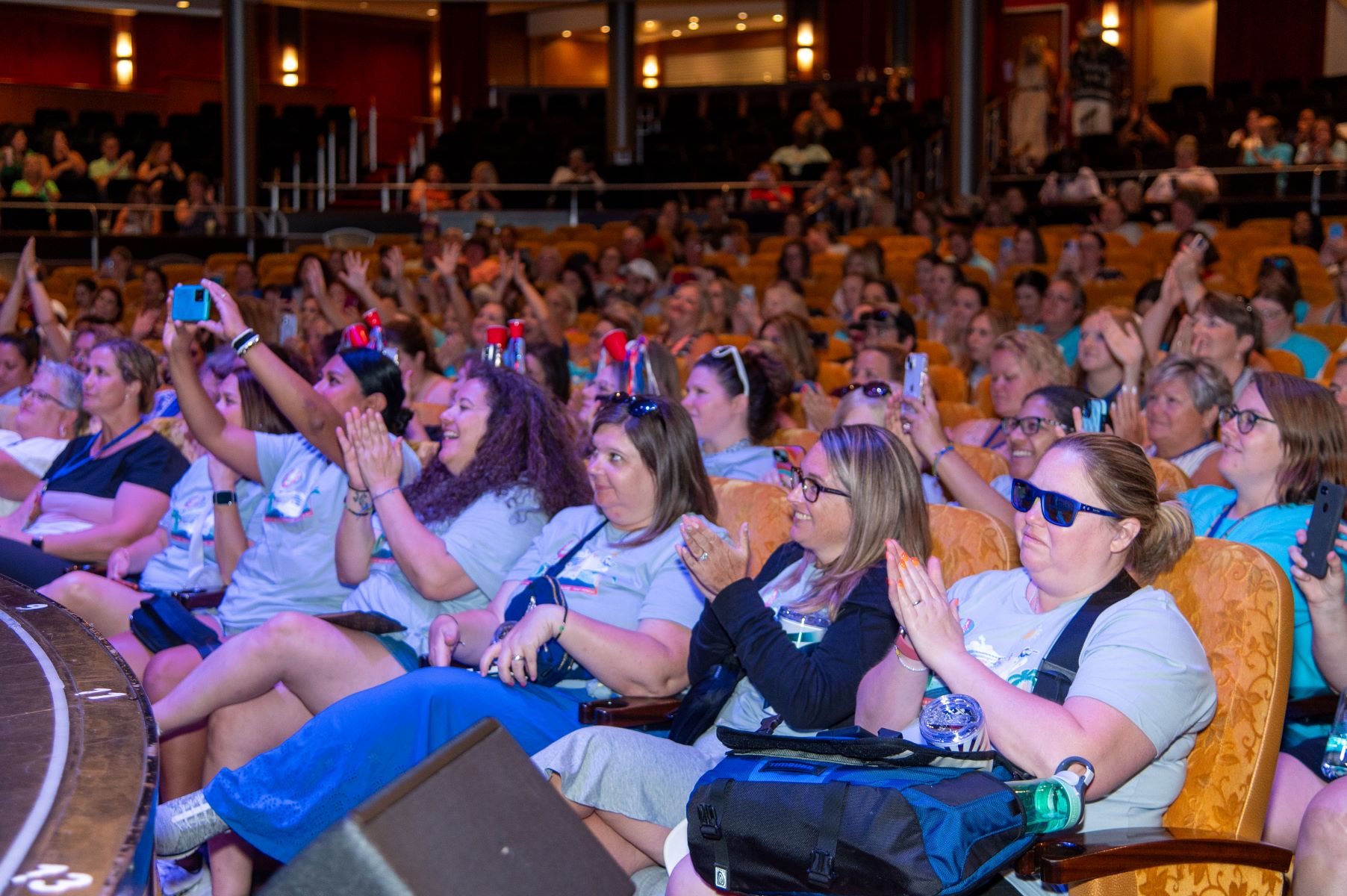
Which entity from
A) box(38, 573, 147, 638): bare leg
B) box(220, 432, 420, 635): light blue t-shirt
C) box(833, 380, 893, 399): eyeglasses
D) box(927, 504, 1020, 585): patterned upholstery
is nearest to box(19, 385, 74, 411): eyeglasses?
box(38, 573, 147, 638): bare leg

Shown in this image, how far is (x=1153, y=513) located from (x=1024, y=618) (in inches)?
10.1

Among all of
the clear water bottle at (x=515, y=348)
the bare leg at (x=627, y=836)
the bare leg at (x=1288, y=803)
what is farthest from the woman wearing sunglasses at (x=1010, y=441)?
the bare leg at (x=627, y=836)

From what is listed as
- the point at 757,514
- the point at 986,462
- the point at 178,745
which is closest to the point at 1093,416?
the point at 986,462

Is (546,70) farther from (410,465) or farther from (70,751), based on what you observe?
(70,751)

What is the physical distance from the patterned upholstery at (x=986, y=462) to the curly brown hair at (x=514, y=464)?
1.05m

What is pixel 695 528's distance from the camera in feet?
7.72

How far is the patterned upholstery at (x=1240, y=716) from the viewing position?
1.90 metres

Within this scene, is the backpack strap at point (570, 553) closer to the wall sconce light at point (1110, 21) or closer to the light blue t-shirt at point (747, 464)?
the light blue t-shirt at point (747, 464)

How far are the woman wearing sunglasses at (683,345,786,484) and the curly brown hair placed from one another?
2.12 ft

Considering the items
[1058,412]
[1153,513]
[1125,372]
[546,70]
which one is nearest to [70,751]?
[1153,513]

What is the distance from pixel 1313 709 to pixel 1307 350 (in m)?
3.00

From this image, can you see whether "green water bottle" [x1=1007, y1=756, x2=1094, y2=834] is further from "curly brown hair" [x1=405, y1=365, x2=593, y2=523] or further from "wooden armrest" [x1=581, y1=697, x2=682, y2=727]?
"curly brown hair" [x1=405, y1=365, x2=593, y2=523]

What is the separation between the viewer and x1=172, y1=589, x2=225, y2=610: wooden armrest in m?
3.23

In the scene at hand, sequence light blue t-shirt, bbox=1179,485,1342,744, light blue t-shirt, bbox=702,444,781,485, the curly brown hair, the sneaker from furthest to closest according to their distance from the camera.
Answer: light blue t-shirt, bbox=702,444,781,485, the curly brown hair, the sneaker, light blue t-shirt, bbox=1179,485,1342,744
